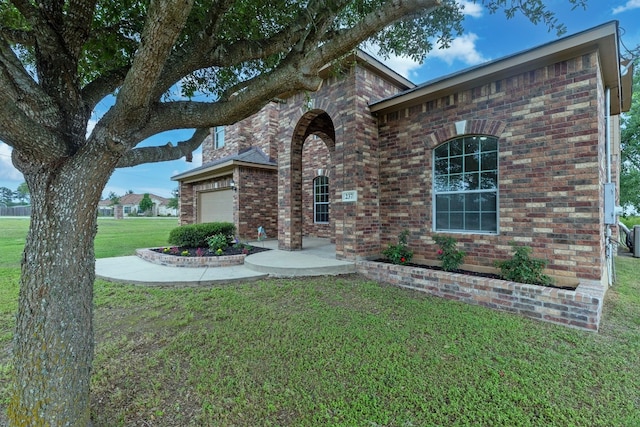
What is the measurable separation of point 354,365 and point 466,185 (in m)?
4.49

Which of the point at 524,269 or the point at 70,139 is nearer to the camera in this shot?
the point at 70,139

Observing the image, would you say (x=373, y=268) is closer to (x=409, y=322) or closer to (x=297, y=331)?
(x=409, y=322)

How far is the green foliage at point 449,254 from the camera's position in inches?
213

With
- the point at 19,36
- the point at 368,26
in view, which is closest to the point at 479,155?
the point at 368,26

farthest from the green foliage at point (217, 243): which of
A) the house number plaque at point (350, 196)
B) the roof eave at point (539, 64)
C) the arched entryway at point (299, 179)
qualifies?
the roof eave at point (539, 64)

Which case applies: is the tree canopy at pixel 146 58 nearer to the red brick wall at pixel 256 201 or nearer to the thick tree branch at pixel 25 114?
the thick tree branch at pixel 25 114

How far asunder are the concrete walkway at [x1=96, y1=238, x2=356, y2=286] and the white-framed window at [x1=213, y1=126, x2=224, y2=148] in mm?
8928

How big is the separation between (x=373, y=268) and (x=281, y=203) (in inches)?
146

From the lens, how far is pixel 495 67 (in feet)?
16.5

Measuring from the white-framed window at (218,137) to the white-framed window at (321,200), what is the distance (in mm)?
6230

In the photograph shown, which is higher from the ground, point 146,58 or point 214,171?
point 214,171

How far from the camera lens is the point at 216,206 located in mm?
13094

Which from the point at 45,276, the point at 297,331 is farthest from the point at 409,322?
the point at 45,276

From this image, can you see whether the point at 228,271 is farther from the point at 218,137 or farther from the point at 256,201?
the point at 218,137
